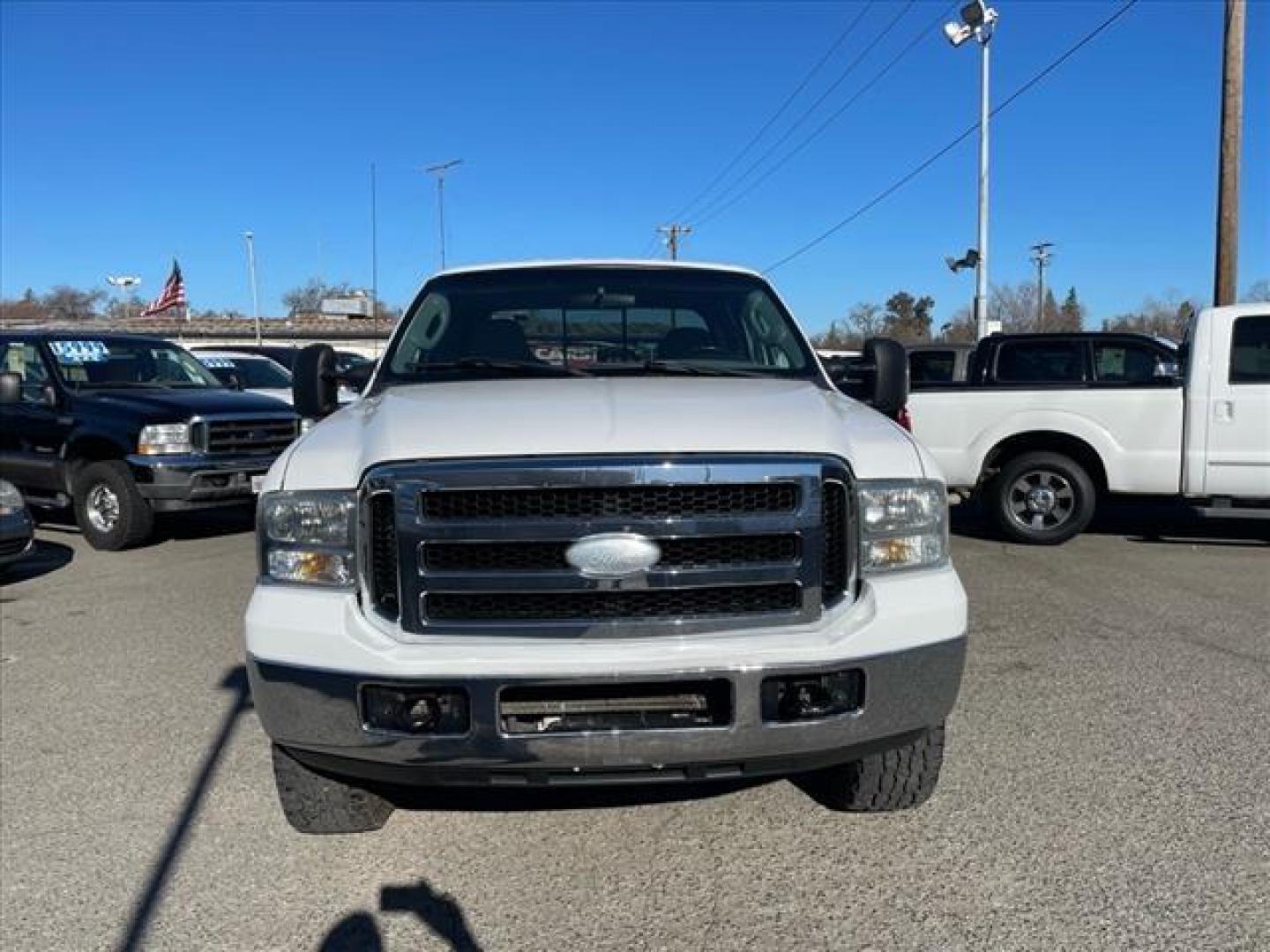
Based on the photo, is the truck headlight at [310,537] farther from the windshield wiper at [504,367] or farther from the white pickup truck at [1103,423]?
the white pickup truck at [1103,423]

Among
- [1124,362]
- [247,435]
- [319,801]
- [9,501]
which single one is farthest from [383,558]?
[1124,362]

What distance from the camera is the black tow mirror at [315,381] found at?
439cm

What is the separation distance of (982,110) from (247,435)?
17432 millimetres

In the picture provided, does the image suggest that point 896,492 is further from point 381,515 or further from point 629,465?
point 381,515

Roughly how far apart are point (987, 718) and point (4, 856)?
374 cm

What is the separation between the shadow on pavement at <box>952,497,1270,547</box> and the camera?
8.95 m

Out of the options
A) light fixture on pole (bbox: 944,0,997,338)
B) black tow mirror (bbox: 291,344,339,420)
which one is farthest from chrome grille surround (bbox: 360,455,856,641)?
light fixture on pole (bbox: 944,0,997,338)

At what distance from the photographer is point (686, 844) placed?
334 cm

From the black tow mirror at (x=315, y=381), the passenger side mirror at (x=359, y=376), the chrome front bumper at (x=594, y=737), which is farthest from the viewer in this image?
the passenger side mirror at (x=359, y=376)

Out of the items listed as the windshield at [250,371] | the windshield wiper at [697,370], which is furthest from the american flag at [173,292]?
the windshield wiper at [697,370]

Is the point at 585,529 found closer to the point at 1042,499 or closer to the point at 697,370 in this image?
the point at 697,370

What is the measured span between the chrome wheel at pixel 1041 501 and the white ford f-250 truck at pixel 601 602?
6.17m

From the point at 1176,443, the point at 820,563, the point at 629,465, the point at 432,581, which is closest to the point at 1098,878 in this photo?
the point at 820,563

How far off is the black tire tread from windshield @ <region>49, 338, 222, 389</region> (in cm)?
767
